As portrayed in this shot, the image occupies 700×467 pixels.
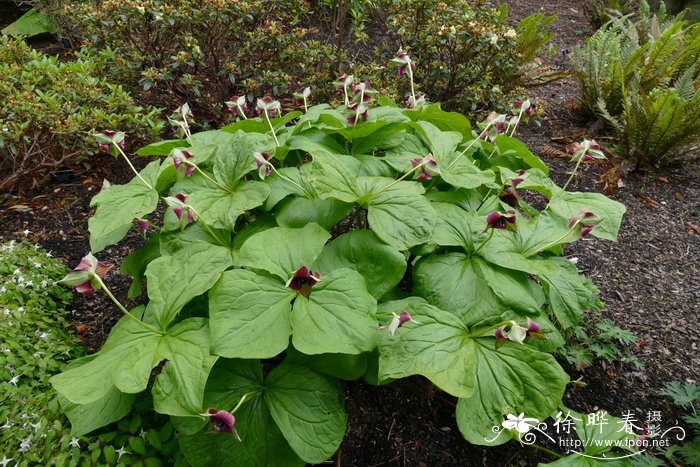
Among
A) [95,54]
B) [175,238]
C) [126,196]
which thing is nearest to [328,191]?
[175,238]

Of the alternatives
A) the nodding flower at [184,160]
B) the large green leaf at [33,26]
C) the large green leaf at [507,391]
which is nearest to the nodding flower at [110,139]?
the nodding flower at [184,160]

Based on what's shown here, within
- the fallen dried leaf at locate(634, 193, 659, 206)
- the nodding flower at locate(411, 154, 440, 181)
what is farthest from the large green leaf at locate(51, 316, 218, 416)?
the fallen dried leaf at locate(634, 193, 659, 206)

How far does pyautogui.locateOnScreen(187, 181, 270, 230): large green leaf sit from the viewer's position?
181cm

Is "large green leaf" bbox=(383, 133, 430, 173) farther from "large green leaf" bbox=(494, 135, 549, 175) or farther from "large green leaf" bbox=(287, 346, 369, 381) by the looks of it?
"large green leaf" bbox=(287, 346, 369, 381)

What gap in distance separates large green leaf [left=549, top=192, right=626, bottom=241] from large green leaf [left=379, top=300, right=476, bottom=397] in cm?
79

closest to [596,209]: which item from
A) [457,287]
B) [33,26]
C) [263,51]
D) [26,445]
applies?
[457,287]

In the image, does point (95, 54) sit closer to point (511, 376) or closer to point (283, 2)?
point (283, 2)

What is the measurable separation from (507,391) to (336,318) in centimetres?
63

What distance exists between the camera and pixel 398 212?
1.79 metres

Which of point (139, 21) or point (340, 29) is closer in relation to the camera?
point (139, 21)

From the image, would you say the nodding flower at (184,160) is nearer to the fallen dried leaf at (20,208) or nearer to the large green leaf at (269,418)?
the large green leaf at (269,418)

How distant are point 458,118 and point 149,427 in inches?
81.1

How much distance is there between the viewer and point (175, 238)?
194 cm

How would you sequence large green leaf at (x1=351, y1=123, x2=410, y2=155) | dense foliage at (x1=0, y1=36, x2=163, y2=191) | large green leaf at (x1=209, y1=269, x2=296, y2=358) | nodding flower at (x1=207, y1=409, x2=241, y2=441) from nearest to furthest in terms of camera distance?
nodding flower at (x1=207, y1=409, x2=241, y2=441) < large green leaf at (x1=209, y1=269, x2=296, y2=358) < large green leaf at (x1=351, y1=123, x2=410, y2=155) < dense foliage at (x1=0, y1=36, x2=163, y2=191)
